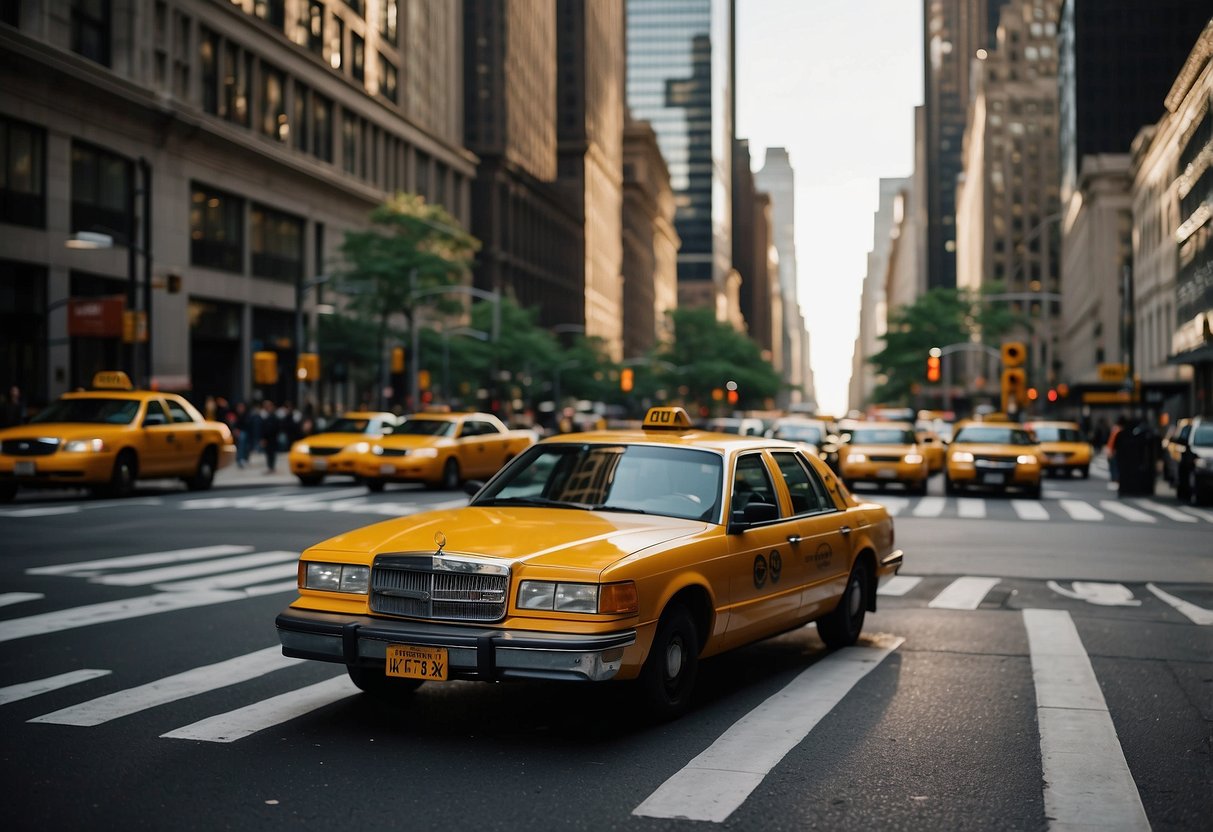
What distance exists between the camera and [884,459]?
28.2 m

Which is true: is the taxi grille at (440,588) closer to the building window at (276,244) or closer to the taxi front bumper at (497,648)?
the taxi front bumper at (497,648)

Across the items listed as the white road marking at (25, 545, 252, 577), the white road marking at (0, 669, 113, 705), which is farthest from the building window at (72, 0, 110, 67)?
the white road marking at (0, 669, 113, 705)

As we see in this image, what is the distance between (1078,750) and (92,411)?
792 inches

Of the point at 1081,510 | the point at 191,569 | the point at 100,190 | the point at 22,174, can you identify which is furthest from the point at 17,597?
the point at 100,190

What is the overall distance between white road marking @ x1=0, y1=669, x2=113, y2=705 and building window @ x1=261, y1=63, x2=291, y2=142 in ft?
159

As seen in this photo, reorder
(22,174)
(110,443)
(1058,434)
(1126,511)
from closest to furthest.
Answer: (110,443)
(1126,511)
(22,174)
(1058,434)

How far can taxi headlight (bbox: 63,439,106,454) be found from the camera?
21766mm

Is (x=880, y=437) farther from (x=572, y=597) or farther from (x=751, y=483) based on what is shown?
(x=572, y=597)

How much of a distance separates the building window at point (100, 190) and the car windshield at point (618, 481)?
34.6 m

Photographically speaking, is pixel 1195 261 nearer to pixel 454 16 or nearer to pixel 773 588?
pixel 454 16

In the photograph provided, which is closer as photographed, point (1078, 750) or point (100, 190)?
point (1078, 750)

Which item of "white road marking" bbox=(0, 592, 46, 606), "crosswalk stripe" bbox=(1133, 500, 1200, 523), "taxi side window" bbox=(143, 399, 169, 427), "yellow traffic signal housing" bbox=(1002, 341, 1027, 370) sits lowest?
"crosswalk stripe" bbox=(1133, 500, 1200, 523)

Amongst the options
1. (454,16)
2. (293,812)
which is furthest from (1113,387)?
(293,812)

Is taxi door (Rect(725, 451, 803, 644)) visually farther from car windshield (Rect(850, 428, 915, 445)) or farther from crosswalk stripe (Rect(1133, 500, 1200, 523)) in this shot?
car windshield (Rect(850, 428, 915, 445))
